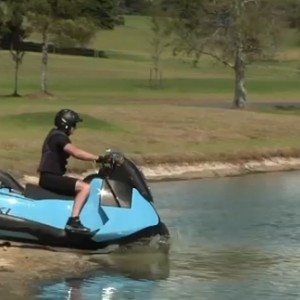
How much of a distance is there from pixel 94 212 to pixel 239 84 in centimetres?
3686

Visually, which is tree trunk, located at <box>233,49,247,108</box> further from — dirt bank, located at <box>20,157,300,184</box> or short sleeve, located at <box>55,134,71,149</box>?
short sleeve, located at <box>55,134,71,149</box>

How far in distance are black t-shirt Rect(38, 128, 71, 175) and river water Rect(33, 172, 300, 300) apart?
4.02 feet

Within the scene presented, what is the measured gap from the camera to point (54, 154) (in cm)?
1305

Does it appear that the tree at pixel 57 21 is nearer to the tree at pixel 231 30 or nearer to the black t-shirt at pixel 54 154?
the tree at pixel 231 30

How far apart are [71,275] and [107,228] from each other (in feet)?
4.30

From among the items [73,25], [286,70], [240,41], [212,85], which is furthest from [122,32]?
[240,41]

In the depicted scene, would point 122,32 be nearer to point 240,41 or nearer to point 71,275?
point 240,41

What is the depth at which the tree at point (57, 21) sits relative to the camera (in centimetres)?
5875

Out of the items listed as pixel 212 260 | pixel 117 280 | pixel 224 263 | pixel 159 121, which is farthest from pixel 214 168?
pixel 117 280

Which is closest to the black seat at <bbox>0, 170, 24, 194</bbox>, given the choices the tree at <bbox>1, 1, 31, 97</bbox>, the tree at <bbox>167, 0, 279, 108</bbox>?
the tree at <bbox>167, 0, 279, 108</bbox>

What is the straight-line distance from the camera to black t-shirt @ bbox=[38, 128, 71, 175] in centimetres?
1293

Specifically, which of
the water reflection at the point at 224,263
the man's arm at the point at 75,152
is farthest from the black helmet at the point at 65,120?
the water reflection at the point at 224,263

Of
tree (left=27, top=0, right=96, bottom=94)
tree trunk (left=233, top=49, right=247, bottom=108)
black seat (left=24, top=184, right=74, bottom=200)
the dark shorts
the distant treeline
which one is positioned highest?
the dark shorts

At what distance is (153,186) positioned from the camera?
23266 millimetres
